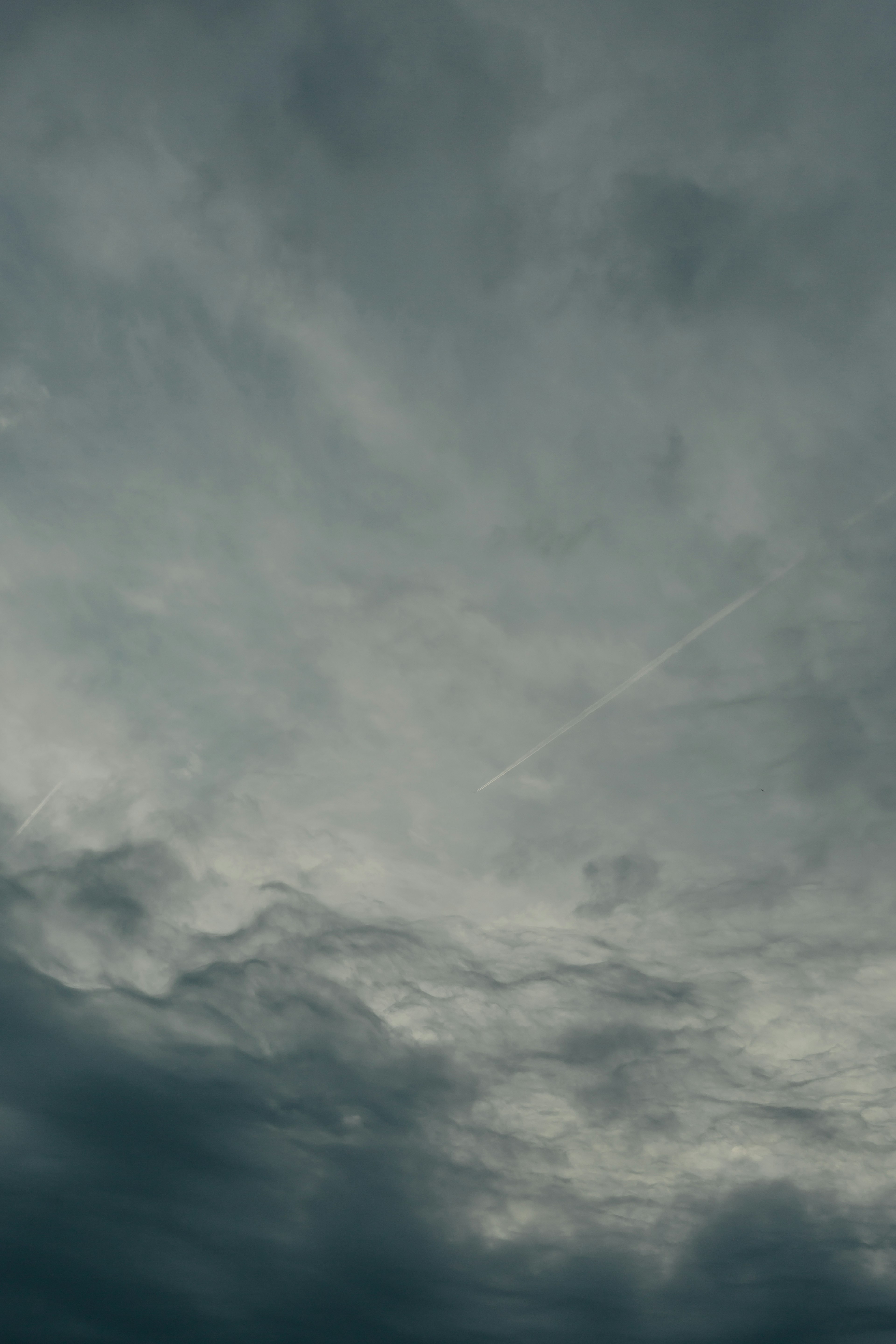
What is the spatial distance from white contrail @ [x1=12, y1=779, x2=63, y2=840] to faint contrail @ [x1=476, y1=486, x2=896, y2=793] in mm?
9842

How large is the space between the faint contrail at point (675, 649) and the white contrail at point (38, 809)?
9.84 m

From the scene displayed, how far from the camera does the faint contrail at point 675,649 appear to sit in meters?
14.3

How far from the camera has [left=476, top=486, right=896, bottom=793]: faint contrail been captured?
14312 mm

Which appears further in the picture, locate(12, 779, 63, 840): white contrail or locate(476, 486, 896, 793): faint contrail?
locate(12, 779, 63, 840): white contrail

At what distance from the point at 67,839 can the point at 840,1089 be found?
21747mm

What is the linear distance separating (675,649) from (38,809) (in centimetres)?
1500

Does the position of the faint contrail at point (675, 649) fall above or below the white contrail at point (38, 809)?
above

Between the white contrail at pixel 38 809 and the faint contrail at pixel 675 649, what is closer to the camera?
the faint contrail at pixel 675 649

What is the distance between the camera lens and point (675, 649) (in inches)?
642

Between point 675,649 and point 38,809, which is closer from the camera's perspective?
point 675,649

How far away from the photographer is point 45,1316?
38125 mm

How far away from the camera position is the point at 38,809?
19.3 meters

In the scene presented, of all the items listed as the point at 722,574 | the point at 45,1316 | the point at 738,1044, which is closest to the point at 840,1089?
the point at 738,1044

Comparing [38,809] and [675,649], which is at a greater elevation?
[675,649]
